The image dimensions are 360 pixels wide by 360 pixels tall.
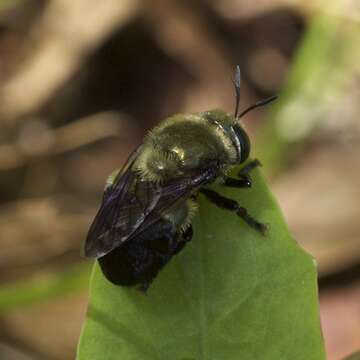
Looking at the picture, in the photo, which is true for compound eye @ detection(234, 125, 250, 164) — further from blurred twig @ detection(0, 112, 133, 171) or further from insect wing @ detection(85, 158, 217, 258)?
blurred twig @ detection(0, 112, 133, 171)

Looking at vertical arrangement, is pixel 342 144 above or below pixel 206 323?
below

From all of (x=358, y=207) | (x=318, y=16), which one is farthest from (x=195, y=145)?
(x=318, y=16)

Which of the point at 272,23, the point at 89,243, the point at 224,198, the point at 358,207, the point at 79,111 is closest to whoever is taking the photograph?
the point at 224,198

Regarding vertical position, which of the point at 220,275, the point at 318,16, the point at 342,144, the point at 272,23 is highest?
the point at 220,275

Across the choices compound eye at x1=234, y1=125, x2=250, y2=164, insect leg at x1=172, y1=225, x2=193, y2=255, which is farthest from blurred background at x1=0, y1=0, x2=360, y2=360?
insect leg at x1=172, y1=225, x2=193, y2=255

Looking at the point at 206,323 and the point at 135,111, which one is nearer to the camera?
the point at 206,323

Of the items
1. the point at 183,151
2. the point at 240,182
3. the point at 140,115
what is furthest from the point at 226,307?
the point at 140,115

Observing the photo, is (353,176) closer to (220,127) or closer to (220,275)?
(220,127)

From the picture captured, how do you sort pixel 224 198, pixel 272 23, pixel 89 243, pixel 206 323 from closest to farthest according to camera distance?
pixel 206 323 < pixel 224 198 < pixel 89 243 < pixel 272 23

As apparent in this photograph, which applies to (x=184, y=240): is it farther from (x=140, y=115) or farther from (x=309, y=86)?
(x=140, y=115)
